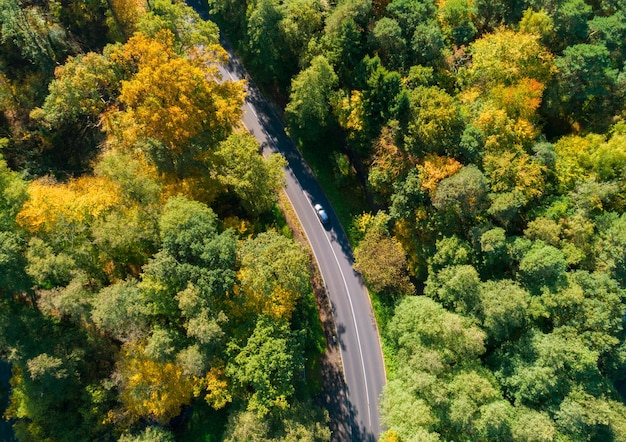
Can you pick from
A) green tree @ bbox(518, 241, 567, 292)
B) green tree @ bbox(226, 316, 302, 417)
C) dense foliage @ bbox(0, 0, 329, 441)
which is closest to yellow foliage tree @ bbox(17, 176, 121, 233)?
dense foliage @ bbox(0, 0, 329, 441)

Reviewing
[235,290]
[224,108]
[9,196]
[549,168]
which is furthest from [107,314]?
[549,168]

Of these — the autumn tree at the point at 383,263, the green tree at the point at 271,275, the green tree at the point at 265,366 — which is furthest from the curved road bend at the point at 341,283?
the green tree at the point at 265,366

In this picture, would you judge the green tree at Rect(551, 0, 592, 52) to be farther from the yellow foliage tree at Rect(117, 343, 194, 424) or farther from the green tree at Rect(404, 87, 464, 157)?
the yellow foliage tree at Rect(117, 343, 194, 424)

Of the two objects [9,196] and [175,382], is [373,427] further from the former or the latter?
[9,196]

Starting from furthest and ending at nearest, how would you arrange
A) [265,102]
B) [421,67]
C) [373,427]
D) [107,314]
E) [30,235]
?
[265,102]
[373,427]
[421,67]
[30,235]
[107,314]

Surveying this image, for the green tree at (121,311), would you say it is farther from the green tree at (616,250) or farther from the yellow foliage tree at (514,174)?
the green tree at (616,250)
